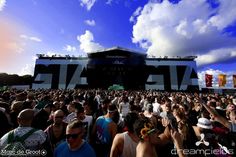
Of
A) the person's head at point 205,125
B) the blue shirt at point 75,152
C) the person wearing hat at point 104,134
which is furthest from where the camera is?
the person wearing hat at point 104,134

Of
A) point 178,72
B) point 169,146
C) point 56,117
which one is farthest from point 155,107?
point 178,72

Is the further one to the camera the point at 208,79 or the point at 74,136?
the point at 208,79

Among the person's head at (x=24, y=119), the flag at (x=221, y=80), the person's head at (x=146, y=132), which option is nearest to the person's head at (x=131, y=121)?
the person's head at (x=146, y=132)

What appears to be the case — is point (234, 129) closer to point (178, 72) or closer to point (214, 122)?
point (214, 122)

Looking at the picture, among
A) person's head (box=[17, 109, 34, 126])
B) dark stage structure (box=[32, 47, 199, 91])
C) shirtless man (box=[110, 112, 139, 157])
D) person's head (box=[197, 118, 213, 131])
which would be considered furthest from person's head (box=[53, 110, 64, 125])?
dark stage structure (box=[32, 47, 199, 91])

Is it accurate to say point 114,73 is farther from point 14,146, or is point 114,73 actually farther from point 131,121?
point 14,146

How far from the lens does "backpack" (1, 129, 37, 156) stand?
2473 mm

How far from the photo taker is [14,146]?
249cm

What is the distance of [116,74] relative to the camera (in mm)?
44000

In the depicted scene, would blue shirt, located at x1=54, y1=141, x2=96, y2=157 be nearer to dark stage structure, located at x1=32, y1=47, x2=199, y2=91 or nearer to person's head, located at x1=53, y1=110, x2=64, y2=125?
person's head, located at x1=53, y1=110, x2=64, y2=125

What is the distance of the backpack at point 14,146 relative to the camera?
2.47 meters

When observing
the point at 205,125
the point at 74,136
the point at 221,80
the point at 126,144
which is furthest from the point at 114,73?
the point at 74,136

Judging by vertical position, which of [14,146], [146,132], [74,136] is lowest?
[14,146]

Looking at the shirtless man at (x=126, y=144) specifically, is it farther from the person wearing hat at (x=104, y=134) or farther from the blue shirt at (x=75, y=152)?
the person wearing hat at (x=104, y=134)
